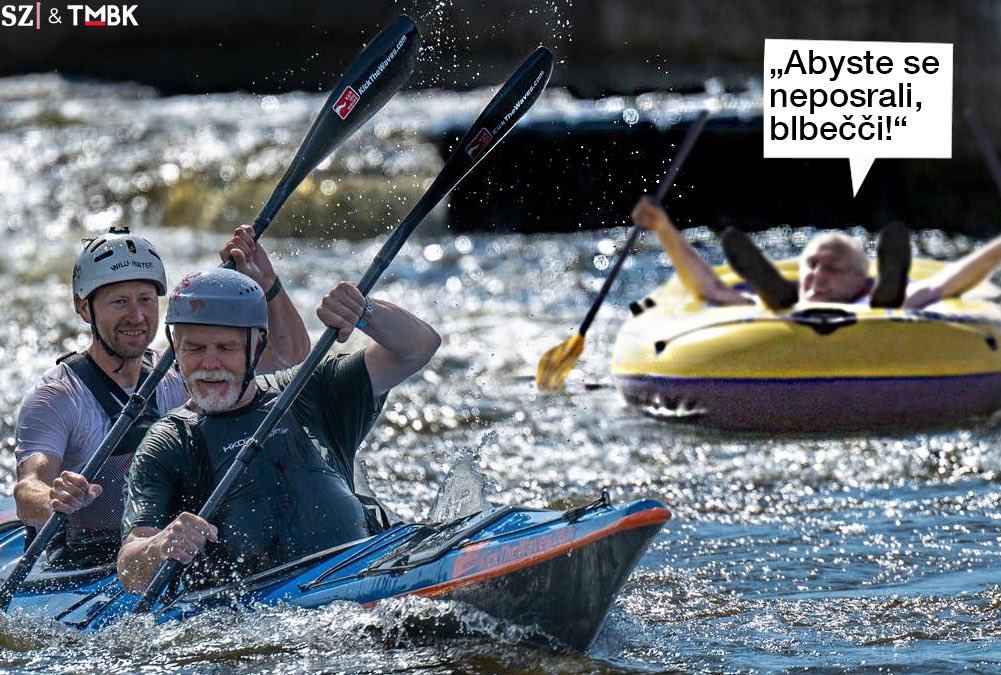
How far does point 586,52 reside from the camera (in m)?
23.5

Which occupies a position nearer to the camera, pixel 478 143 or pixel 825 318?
pixel 478 143

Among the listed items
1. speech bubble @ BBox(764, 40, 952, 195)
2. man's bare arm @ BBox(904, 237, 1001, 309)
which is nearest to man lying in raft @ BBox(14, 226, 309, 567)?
man's bare arm @ BBox(904, 237, 1001, 309)

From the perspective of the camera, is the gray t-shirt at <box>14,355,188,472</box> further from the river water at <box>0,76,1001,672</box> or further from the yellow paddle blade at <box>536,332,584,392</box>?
the yellow paddle blade at <box>536,332,584,392</box>

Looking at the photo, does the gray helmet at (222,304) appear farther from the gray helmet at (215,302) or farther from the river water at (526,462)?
the river water at (526,462)

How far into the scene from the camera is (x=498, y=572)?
410 centimetres

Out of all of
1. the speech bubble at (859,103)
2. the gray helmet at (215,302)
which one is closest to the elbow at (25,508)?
the gray helmet at (215,302)

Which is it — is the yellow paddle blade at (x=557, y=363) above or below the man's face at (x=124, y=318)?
below

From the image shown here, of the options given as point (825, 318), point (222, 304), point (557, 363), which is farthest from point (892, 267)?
point (222, 304)

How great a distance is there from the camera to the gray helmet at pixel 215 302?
4.21 metres

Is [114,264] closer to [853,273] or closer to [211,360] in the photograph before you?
[211,360]

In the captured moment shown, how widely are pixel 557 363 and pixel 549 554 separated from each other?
17.0ft

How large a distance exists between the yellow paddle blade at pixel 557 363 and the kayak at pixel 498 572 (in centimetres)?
484

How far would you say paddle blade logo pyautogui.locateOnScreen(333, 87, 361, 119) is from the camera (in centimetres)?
545

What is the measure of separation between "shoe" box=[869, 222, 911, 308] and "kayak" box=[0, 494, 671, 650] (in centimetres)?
446
